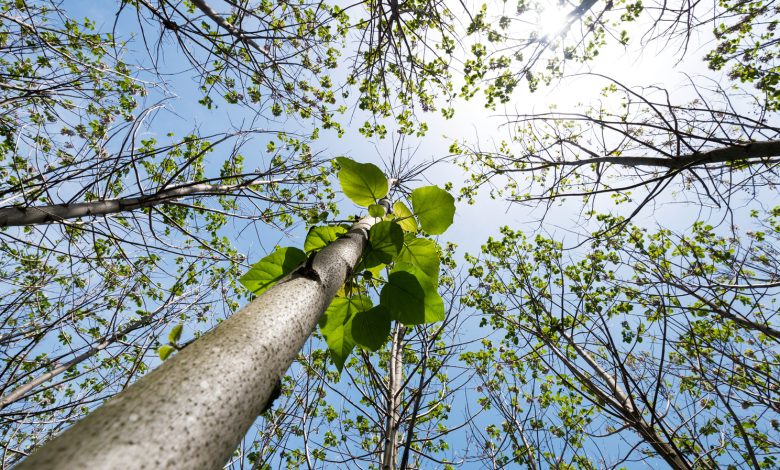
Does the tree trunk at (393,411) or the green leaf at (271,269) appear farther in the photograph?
the tree trunk at (393,411)

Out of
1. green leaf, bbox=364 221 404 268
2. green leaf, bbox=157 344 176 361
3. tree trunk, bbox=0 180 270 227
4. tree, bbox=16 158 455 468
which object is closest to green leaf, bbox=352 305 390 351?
tree, bbox=16 158 455 468

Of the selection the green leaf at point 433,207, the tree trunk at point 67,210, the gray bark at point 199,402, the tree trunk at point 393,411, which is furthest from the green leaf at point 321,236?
the tree trunk at point 393,411

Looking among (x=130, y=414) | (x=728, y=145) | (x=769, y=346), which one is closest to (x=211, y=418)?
(x=130, y=414)

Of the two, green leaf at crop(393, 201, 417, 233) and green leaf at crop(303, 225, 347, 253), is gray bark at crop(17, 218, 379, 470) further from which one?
green leaf at crop(393, 201, 417, 233)

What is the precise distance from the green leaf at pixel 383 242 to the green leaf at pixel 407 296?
0.06 m

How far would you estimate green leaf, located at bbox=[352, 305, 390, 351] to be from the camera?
49.9 inches

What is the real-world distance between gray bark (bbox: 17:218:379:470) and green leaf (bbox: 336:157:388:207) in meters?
0.66

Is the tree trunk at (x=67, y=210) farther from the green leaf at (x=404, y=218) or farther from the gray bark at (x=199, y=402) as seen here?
the gray bark at (x=199, y=402)

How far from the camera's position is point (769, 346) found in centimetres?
474

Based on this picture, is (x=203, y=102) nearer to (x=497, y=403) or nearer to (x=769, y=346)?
(x=497, y=403)

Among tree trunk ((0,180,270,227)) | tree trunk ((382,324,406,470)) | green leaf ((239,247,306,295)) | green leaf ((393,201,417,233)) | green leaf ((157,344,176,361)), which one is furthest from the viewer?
tree trunk ((382,324,406,470))

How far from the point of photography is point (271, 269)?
132 cm

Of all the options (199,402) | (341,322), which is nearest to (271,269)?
(341,322)

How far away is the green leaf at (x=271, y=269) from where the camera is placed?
1265 mm
